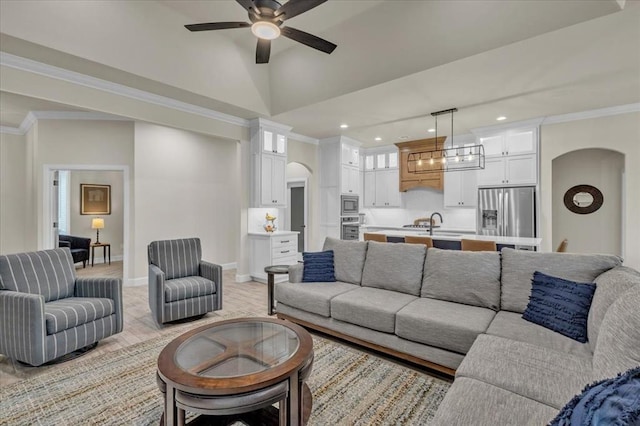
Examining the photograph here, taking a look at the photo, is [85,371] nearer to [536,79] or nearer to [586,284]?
[586,284]

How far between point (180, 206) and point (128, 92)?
101 inches

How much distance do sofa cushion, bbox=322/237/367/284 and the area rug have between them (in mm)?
919

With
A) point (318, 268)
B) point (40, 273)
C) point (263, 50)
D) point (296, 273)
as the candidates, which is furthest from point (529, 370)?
point (40, 273)

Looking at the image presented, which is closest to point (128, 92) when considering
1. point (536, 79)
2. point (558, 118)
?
point (536, 79)

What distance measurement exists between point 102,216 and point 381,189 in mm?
7052

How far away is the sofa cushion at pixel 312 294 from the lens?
3088mm

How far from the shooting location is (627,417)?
715mm

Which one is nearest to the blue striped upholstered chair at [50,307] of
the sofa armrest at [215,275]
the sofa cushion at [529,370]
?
the sofa armrest at [215,275]

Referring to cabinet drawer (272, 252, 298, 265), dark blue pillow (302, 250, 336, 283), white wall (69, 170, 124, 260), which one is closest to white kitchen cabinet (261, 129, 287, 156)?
cabinet drawer (272, 252, 298, 265)

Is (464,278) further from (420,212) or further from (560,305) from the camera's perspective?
(420,212)

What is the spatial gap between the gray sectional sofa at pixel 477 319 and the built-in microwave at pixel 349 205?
291 cm

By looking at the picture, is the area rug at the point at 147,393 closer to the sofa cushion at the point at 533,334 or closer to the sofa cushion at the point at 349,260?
the sofa cushion at the point at 533,334

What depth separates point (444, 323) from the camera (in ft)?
7.68

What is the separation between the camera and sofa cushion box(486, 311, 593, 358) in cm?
190
